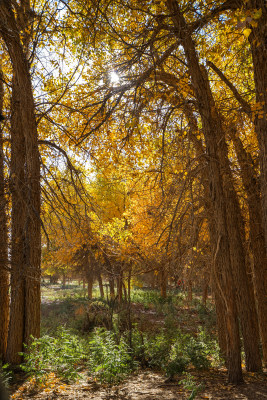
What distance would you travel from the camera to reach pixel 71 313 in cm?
1830

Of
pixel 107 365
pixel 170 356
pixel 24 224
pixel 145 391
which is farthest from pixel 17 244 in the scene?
pixel 170 356

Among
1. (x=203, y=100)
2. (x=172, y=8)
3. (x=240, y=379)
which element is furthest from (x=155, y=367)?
(x=172, y=8)

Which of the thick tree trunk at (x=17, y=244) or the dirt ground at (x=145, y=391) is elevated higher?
the thick tree trunk at (x=17, y=244)

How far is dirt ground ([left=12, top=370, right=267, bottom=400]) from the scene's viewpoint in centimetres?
479

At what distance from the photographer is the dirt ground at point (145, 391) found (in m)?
4.79

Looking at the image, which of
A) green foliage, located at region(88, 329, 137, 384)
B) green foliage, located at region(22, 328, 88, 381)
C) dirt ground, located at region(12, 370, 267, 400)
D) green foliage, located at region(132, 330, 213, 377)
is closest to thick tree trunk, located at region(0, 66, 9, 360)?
green foliage, located at region(22, 328, 88, 381)

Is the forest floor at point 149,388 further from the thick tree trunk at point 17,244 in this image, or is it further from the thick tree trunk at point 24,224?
the thick tree trunk at point 24,224

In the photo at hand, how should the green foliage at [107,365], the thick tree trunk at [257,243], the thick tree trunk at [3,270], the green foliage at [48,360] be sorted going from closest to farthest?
the green foliage at [48,360] < the green foliage at [107,365] < the thick tree trunk at [3,270] < the thick tree trunk at [257,243]

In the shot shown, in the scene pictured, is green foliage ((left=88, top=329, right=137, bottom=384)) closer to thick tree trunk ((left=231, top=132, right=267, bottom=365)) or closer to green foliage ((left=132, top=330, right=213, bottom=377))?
green foliage ((left=132, top=330, right=213, bottom=377))

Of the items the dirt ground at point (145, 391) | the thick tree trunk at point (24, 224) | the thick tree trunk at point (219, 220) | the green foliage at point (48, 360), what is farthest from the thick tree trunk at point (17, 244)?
the thick tree trunk at point (219, 220)

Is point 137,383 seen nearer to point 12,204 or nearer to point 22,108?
point 12,204

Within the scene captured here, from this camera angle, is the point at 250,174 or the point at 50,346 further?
the point at 250,174

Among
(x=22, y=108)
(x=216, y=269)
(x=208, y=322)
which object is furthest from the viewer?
(x=208, y=322)

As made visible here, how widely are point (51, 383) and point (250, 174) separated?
6.09 meters
